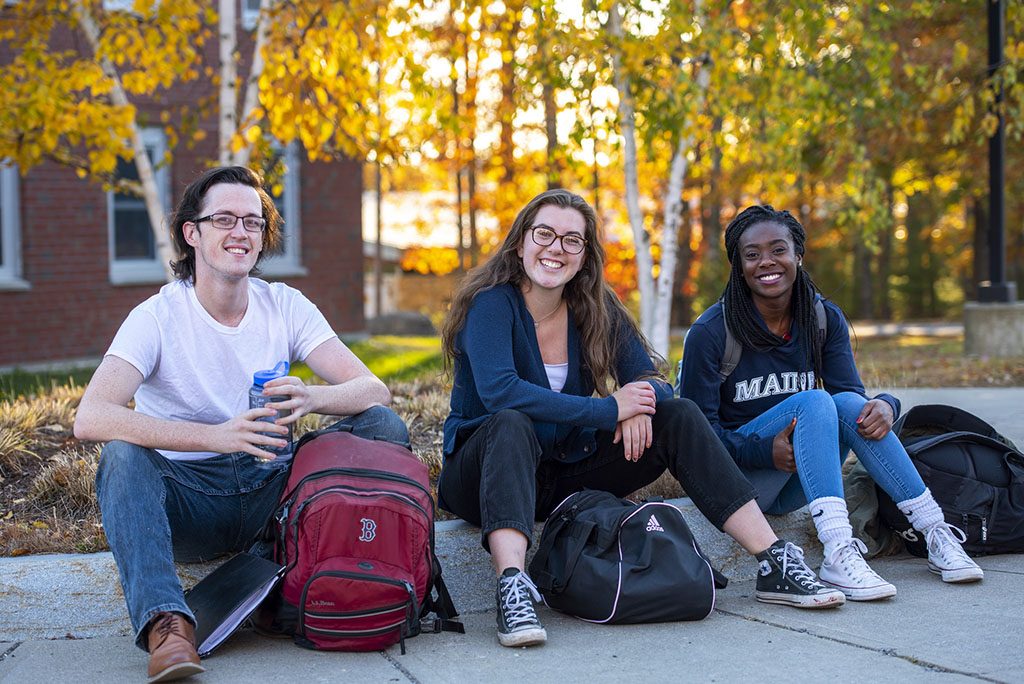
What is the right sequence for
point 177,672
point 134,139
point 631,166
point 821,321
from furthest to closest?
1. point 631,166
2. point 134,139
3. point 821,321
4. point 177,672

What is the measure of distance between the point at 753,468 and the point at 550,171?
5.88 metres

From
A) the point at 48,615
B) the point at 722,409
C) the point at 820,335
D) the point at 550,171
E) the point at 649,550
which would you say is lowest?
the point at 48,615

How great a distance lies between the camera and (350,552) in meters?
3.50

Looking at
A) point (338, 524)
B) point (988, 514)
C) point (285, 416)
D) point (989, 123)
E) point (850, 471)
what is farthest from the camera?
point (989, 123)

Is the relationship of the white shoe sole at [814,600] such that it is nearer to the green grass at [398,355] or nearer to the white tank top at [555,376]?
the white tank top at [555,376]

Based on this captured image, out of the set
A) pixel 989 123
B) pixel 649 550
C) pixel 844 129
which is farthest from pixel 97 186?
pixel 649 550

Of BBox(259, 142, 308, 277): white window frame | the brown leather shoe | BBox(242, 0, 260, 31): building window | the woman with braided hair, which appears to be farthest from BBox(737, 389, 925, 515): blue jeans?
BBox(259, 142, 308, 277): white window frame

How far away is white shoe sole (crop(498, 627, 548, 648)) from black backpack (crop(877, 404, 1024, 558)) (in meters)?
1.67

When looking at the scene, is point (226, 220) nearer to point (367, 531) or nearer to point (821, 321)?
point (367, 531)

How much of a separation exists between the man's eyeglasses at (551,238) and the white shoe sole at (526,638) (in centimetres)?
140

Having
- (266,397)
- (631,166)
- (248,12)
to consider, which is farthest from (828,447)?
(248,12)

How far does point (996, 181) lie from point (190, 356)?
9493mm

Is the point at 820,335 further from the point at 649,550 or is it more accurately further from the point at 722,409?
the point at 649,550

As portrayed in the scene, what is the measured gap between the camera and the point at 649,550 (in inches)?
149
